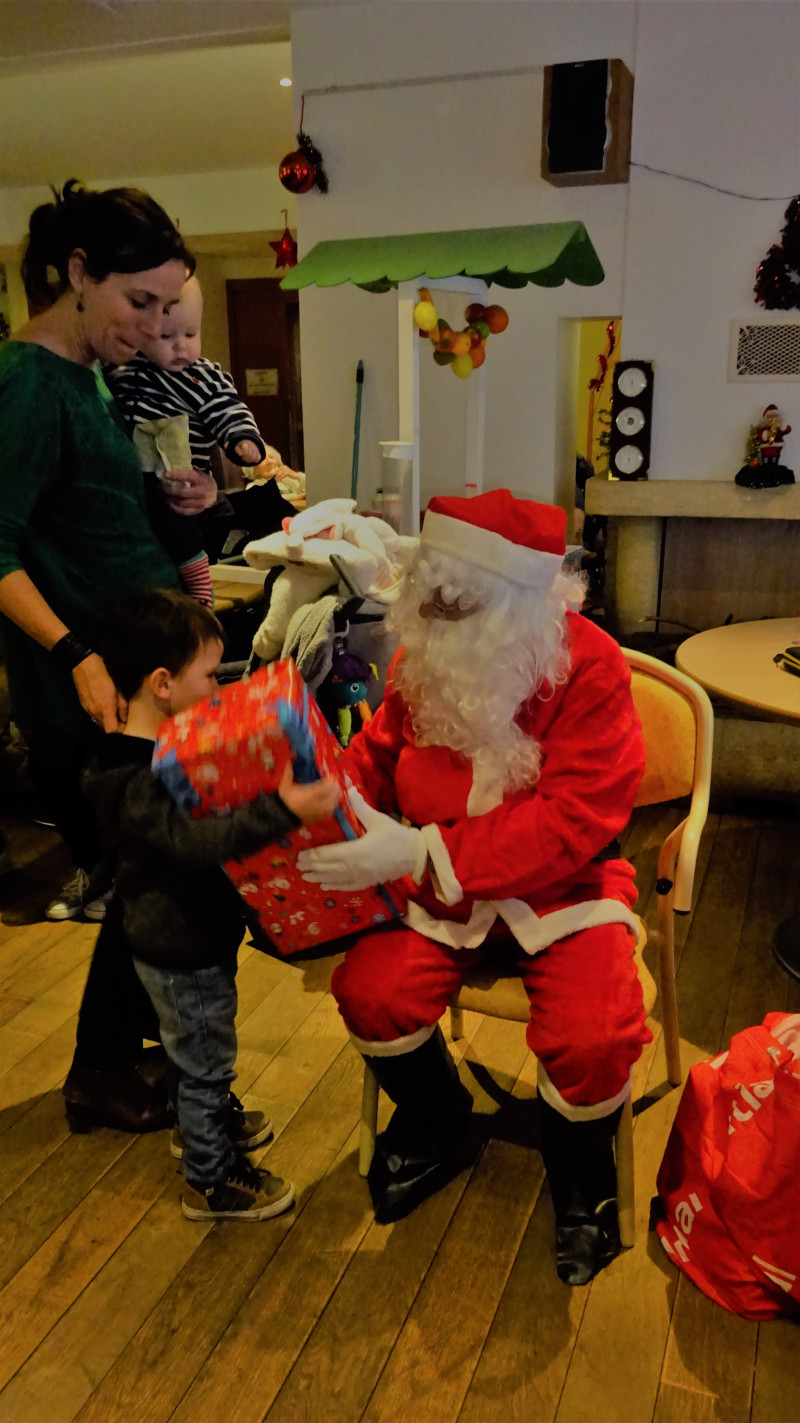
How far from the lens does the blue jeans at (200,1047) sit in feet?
5.04

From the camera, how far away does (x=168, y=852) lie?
1.36 meters

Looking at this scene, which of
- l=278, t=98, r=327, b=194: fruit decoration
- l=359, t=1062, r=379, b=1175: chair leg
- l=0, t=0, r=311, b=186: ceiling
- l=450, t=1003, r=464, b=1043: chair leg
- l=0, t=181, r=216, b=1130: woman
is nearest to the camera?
l=0, t=181, r=216, b=1130: woman

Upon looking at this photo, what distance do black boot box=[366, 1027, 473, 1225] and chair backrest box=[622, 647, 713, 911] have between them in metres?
0.54

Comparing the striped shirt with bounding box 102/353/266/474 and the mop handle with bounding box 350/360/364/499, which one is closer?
the striped shirt with bounding box 102/353/266/474

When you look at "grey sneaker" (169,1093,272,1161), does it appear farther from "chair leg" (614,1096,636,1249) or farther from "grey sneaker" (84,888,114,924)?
"grey sneaker" (84,888,114,924)

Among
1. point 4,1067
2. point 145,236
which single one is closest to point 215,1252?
point 4,1067

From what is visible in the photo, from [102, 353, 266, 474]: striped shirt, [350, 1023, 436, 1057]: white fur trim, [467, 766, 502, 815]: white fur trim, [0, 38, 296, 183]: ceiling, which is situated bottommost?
[350, 1023, 436, 1057]: white fur trim

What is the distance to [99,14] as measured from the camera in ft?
10.8

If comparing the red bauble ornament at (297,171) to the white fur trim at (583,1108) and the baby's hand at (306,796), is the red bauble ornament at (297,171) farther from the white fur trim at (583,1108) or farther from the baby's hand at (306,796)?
the white fur trim at (583,1108)

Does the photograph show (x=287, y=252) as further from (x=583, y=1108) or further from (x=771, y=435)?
(x=583, y=1108)

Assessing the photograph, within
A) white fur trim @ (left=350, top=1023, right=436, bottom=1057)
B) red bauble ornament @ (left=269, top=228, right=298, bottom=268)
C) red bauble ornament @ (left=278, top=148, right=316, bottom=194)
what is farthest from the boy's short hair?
red bauble ornament @ (left=269, top=228, right=298, bottom=268)

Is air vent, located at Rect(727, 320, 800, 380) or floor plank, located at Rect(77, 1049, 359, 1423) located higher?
air vent, located at Rect(727, 320, 800, 380)

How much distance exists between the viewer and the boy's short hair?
1430 millimetres

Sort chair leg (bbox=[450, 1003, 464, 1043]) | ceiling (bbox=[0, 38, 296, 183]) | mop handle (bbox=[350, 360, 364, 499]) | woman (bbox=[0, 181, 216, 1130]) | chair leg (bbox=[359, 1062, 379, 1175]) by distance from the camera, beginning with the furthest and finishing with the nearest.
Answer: ceiling (bbox=[0, 38, 296, 183]) → mop handle (bbox=[350, 360, 364, 499]) → chair leg (bbox=[450, 1003, 464, 1043]) → chair leg (bbox=[359, 1062, 379, 1175]) → woman (bbox=[0, 181, 216, 1130])
